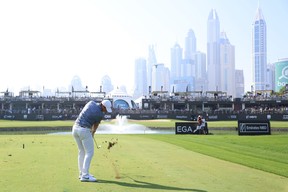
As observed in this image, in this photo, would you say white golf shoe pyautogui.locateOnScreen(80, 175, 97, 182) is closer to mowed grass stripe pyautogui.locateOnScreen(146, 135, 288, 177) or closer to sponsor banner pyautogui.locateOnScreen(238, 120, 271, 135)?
mowed grass stripe pyautogui.locateOnScreen(146, 135, 288, 177)

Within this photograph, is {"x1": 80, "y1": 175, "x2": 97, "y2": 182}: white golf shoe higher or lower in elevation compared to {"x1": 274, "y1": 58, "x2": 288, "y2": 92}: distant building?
lower

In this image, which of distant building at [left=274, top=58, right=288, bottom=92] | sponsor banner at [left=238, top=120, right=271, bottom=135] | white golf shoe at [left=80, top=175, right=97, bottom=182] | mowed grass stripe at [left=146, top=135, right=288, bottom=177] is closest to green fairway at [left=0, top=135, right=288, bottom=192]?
white golf shoe at [left=80, top=175, right=97, bottom=182]

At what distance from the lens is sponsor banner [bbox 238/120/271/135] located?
123ft

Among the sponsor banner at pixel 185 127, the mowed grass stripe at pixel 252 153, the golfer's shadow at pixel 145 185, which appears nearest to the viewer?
the golfer's shadow at pixel 145 185

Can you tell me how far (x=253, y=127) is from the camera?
3772 cm

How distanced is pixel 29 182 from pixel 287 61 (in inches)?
7681

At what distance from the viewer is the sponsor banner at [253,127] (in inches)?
1481

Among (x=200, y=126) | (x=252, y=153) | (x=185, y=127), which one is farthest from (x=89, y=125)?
(x=185, y=127)

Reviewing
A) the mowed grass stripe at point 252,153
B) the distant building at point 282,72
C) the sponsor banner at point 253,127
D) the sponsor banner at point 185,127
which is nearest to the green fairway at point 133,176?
the mowed grass stripe at point 252,153

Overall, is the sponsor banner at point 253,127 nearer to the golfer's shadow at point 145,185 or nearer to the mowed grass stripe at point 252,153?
the mowed grass stripe at point 252,153

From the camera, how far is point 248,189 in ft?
30.3

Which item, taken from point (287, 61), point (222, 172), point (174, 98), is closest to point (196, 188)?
point (222, 172)

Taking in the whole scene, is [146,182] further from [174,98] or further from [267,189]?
[174,98]

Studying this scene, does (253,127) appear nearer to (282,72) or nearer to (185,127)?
(185,127)
